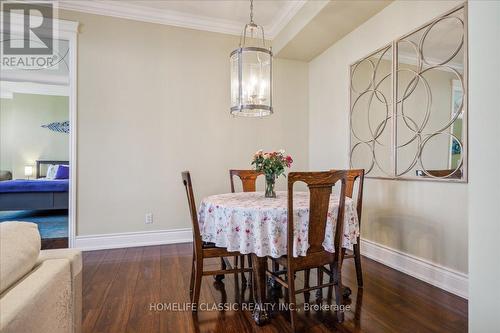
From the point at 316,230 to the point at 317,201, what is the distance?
0.20 m

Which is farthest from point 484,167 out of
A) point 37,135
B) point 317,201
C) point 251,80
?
point 37,135

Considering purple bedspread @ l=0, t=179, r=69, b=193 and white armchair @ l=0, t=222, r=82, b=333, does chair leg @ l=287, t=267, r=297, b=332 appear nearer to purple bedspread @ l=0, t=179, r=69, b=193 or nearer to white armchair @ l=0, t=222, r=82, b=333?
white armchair @ l=0, t=222, r=82, b=333

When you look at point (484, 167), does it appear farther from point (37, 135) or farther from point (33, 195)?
point (37, 135)

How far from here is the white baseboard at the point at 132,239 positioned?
328cm

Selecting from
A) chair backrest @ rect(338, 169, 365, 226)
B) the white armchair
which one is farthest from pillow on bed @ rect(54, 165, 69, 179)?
chair backrest @ rect(338, 169, 365, 226)

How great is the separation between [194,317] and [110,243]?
6.67 ft

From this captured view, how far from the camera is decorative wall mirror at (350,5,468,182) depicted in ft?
7.13

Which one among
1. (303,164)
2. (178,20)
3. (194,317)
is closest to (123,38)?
(178,20)

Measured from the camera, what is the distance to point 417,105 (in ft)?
8.22

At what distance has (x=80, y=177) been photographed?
328 cm

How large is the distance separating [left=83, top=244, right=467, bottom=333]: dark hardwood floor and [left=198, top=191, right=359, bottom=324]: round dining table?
1.06 feet

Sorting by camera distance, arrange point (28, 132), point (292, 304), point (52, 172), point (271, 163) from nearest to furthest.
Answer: point (292, 304)
point (271, 163)
point (52, 172)
point (28, 132)

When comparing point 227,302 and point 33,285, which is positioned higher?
point 33,285

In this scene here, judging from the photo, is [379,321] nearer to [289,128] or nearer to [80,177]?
[289,128]
